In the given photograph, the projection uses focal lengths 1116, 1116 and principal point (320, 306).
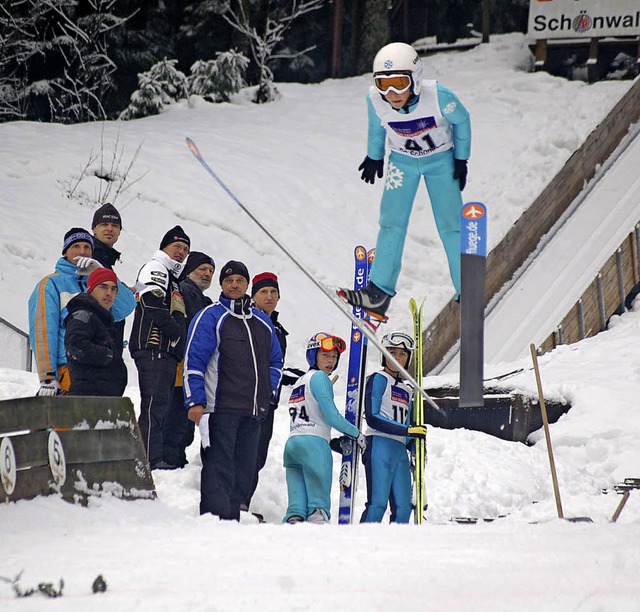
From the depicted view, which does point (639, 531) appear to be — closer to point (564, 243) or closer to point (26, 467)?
point (26, 467)

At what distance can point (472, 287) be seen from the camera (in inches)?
251

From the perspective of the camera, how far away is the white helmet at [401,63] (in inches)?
256

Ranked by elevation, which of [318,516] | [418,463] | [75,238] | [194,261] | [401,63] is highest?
[401,63]

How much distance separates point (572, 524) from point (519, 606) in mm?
1974

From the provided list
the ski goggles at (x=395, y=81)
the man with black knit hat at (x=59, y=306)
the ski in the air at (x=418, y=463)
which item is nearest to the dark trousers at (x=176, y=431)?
the man with black knit hat at (x=59, y=306)

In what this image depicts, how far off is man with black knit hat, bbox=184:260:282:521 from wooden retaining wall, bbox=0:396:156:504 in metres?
0.56

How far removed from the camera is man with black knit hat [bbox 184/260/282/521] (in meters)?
6.29

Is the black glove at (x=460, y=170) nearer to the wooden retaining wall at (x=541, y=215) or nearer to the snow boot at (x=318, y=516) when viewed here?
the snow boot at (x=318, y=516)

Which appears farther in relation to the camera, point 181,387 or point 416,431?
point 181,387

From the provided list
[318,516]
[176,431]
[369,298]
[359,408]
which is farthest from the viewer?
[359,408]

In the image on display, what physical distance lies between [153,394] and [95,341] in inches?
27.2

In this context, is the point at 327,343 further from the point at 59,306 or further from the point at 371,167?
the point at 59,306

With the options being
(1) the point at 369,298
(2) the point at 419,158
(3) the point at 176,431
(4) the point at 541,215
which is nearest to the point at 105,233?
(3) the point at 176,431

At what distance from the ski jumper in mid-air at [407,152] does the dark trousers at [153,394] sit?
1.23m
